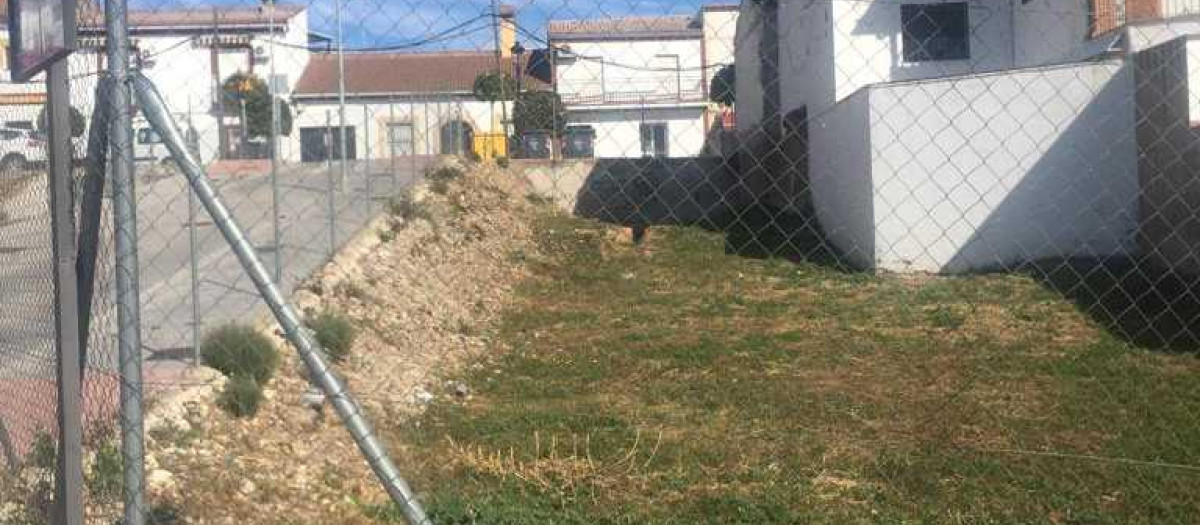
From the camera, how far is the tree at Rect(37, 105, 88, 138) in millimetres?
3687

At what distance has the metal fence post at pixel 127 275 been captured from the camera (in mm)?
3432

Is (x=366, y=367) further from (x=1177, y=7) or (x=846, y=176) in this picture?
(x=1177, y=7)

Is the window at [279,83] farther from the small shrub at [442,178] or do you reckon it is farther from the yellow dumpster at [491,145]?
the small shrub at [442,178]

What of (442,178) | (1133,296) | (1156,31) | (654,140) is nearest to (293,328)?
(654,140)

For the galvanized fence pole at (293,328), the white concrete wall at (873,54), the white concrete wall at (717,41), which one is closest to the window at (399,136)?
the white concrete wall at (717,41)

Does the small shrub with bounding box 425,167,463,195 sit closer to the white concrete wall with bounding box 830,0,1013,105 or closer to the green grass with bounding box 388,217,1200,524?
the green grass with bounding box 388,217,1200,524

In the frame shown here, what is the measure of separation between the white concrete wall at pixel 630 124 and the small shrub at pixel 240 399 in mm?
Result: 2199

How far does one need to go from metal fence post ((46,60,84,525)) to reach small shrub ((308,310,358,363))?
486cm

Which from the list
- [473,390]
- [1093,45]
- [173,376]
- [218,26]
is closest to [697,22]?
[218,26]

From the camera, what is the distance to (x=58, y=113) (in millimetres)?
3463

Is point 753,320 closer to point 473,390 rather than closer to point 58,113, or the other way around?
point 473,390

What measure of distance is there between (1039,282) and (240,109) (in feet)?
25.7

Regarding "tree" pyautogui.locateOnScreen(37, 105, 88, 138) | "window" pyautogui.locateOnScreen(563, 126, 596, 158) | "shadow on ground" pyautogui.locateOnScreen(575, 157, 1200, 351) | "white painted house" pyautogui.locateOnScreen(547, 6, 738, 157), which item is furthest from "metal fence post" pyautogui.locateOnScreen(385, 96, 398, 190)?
"tree" pyautogui.locateOnScreen(37, 105, 88, 138)

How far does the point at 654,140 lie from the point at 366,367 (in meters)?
3.08
